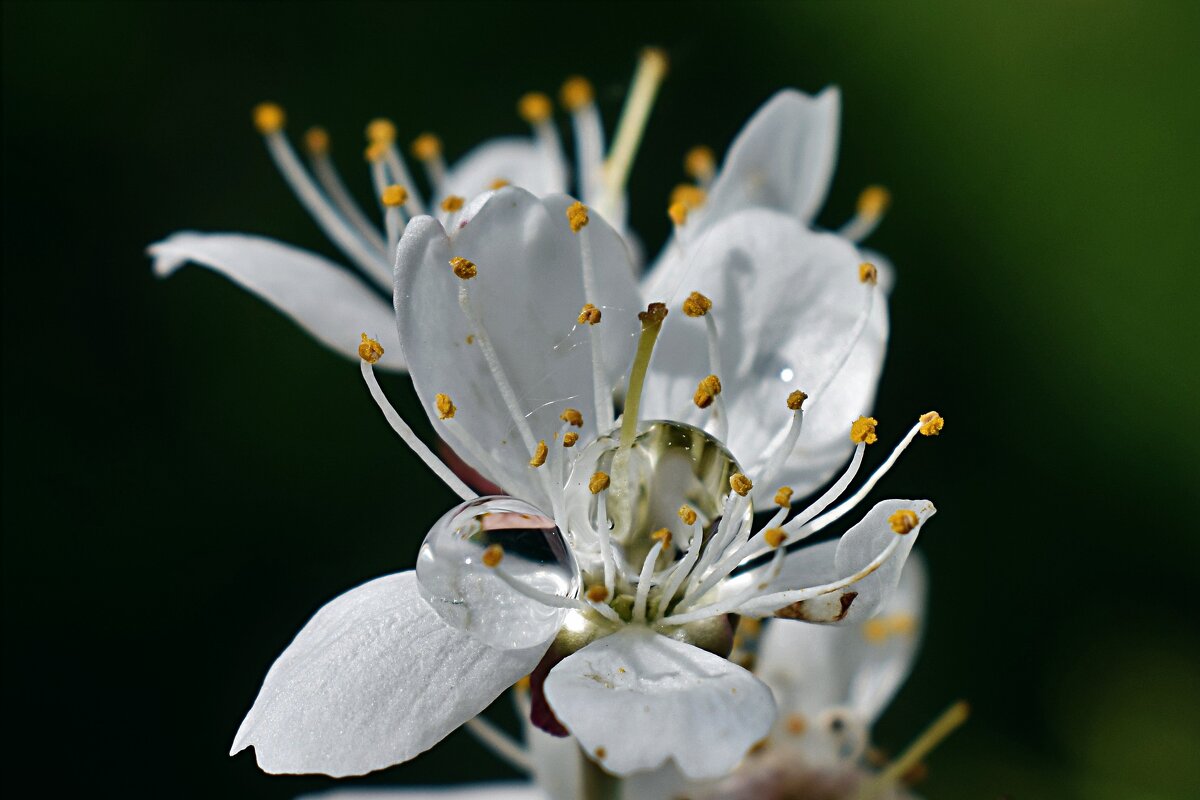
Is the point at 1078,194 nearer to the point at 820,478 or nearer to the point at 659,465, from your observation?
the point at 820,478

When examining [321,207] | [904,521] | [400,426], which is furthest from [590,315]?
[321,207]

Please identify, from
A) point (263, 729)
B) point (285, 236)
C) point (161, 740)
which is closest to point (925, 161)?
point (285, 236)

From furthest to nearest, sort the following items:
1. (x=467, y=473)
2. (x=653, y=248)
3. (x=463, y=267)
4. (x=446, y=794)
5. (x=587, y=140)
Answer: (x=653, y=248)
(x=587, y=140)
(x=446, y=794)
(x=467, y=473)
(x=463, y=267)

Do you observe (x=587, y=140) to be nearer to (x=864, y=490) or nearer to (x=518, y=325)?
(x=518, y=325)

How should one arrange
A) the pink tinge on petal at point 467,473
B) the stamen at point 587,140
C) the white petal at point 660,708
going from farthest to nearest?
the stamen at point 587,140 → the pink tinge on petal at point 467,473 → the white petal at point 660,708

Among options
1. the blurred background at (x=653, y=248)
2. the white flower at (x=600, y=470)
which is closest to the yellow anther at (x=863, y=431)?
the white flower at (x=600, y=470)

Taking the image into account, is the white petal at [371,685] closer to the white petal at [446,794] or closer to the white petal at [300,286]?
the white petal at [300,286]

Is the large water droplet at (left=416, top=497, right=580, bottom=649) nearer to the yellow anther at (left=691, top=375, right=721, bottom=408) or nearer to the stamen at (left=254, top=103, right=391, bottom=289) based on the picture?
the yellow anther at (left=691, top=375, right=721, bottom=408)

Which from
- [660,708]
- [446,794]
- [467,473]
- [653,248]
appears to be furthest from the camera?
[653,248]
